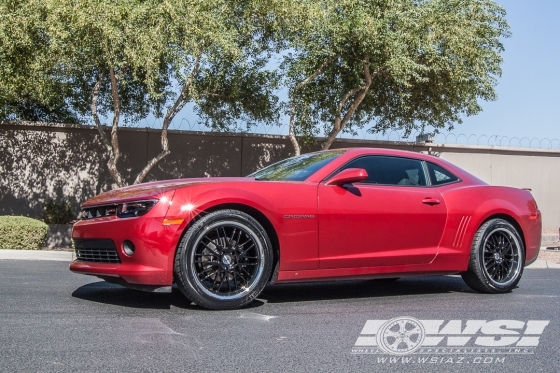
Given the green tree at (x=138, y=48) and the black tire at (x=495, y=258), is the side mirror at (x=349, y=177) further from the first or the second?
the green tree at (x=138, y=48)

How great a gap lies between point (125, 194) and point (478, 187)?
363 cm

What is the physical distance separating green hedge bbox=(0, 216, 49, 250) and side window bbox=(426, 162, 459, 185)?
25.6 feet

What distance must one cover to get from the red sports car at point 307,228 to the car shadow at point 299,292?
0.35m

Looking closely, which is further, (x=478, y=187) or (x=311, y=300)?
(x=478, y=187)

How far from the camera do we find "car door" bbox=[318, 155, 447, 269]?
6314 millimetres

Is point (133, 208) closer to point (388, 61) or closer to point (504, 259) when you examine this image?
point (504, 259)

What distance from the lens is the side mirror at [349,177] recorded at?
625 centimetres

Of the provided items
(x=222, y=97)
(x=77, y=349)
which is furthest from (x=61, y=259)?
(x=222, y=97)

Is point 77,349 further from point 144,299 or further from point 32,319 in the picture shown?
point 144,299

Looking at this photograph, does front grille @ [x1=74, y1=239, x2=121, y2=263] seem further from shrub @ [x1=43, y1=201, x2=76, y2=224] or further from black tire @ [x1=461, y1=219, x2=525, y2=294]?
shrub @ [x1=43, y1=201, x2=76, y2=224]

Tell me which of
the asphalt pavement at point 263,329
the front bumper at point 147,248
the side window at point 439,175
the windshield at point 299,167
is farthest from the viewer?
the side window at point 439,175

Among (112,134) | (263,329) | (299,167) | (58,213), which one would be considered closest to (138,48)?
(112,134)

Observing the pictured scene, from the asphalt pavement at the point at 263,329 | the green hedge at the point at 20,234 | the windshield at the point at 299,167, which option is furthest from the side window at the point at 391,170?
the green hedge at the point at 20,234

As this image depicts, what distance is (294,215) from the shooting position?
6121mm
